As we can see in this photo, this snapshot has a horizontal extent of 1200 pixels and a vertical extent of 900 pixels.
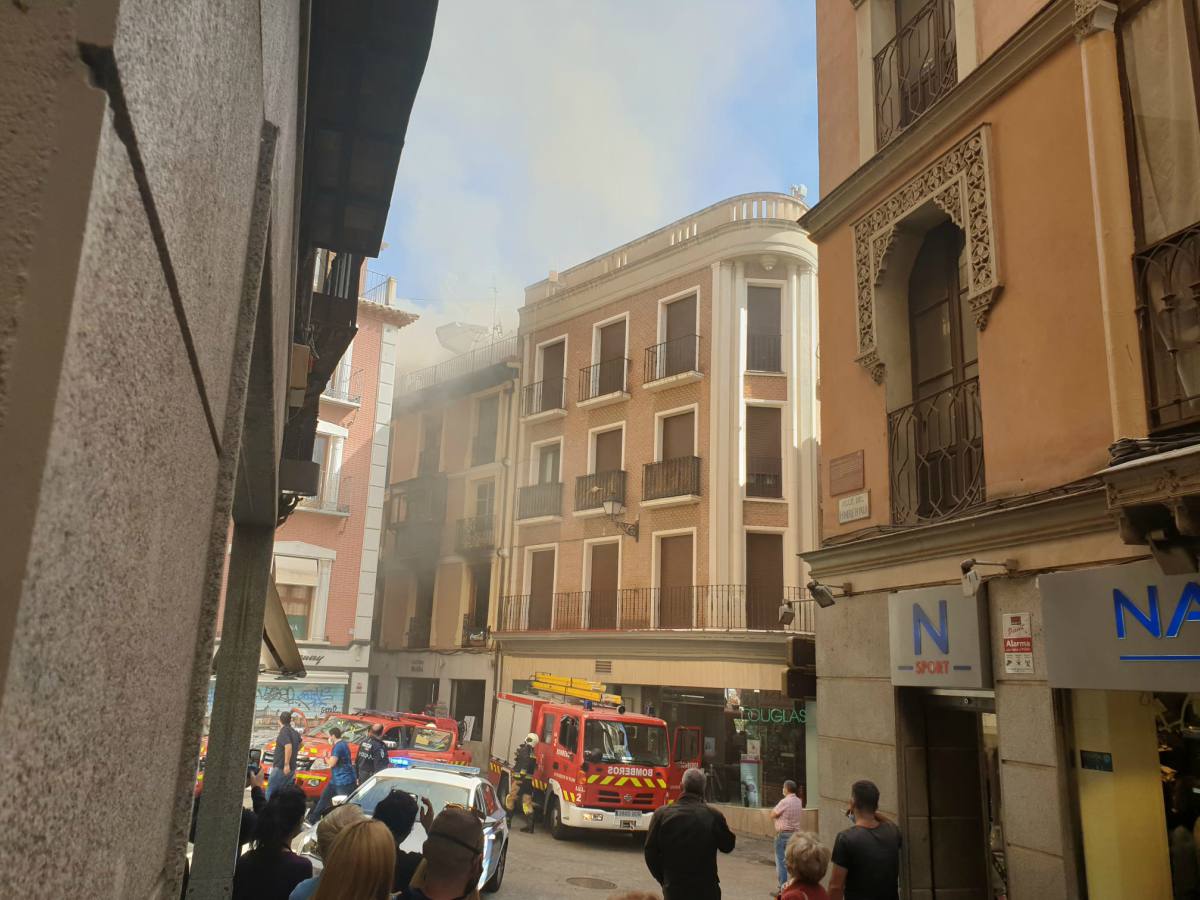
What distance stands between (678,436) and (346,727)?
11302 millimetres

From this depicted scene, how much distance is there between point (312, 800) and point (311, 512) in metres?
13.6

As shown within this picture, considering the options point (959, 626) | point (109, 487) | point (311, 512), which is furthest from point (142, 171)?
point (311, 512)

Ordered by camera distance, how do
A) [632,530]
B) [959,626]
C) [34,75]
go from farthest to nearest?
[632,530], [959,626], [34,75]

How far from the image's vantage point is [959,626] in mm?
Result: 7965

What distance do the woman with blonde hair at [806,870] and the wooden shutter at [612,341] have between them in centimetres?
2193

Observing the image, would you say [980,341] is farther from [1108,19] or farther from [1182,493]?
[1182,493]

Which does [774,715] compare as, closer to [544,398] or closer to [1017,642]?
[544,398]

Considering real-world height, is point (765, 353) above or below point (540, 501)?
above

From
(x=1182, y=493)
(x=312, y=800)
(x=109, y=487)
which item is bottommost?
(x=312, y=800)

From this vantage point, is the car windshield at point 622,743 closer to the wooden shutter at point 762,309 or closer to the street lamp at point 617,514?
the street lamp at point 617,514

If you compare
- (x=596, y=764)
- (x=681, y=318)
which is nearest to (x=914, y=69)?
(x=596, y=764)

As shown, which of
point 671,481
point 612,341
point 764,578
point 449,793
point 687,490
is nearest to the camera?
point 449,793

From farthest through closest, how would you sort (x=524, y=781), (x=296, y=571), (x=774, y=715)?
(x=296, y=571), (x=774, y=715), (x=524, y=781)

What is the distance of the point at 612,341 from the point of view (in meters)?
27.7
